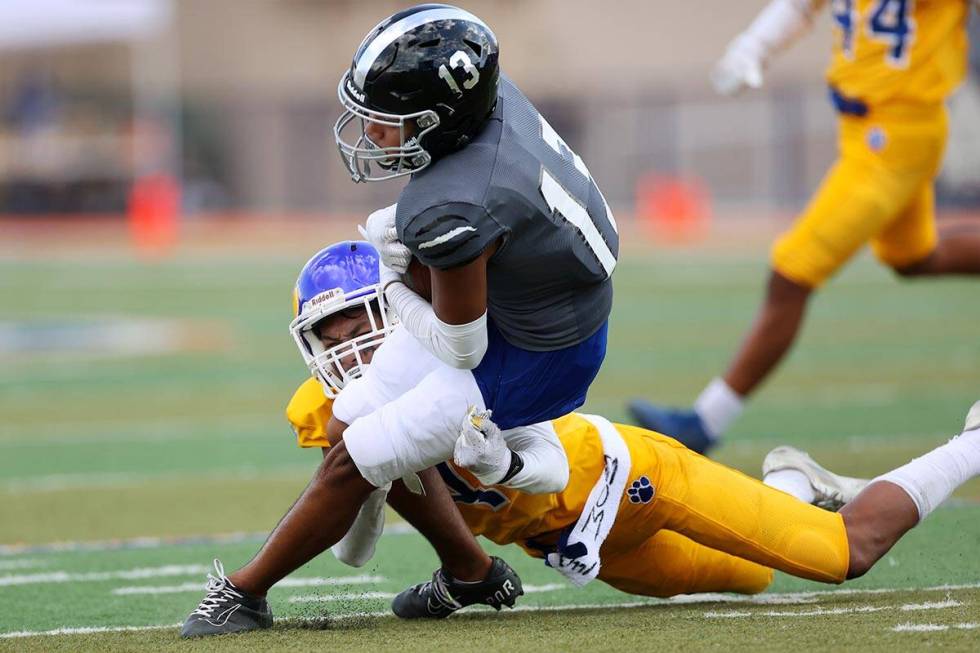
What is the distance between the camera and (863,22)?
19.3 feet

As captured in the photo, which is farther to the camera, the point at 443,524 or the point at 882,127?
the point at 882,127

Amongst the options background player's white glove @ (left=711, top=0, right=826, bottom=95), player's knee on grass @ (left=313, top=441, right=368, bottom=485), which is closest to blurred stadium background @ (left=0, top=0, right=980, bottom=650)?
player's knee on grass @ (left=313, top=441, right=368, bottom=485)

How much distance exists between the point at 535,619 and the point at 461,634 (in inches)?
10.9

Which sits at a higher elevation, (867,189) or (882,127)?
(882,127)

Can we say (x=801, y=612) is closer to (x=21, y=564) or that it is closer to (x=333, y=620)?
(x=333, y=620)

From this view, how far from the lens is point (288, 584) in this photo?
4434mm

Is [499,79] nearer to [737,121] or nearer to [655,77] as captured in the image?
[737,121]

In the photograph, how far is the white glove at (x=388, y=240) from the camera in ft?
11.2

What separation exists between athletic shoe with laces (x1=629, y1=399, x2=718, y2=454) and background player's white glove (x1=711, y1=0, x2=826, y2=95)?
1206mm

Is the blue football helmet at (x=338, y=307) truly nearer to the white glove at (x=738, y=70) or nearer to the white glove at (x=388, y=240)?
the white glove at (x=388, y=240)

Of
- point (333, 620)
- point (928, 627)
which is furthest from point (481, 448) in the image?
point (928, 627)

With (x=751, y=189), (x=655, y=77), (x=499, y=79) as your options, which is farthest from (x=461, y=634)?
(x=655, y=77)

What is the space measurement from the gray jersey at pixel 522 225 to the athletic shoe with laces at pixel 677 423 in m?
2.38

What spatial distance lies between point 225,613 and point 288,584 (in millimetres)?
869
